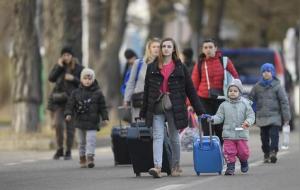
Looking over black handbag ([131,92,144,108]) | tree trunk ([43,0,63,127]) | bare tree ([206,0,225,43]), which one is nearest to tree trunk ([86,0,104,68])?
tree trunk ([43,0,63,127])

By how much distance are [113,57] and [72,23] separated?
8150mm

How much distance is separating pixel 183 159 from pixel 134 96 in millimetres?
2114

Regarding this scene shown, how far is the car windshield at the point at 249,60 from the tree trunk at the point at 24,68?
5.94 metres

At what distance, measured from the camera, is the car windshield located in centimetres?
2905

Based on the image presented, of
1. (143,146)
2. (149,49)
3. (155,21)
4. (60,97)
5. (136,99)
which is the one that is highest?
(155,21)

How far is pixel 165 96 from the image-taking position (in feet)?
47.4

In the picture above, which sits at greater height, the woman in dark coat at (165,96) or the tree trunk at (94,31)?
the tree trunk at (94,31)

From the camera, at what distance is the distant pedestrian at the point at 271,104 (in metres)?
17.0

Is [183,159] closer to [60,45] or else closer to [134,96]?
[134,96]

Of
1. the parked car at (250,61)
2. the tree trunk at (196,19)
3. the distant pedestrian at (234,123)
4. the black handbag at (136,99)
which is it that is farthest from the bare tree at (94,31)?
the distant pedestrian at (234,123)

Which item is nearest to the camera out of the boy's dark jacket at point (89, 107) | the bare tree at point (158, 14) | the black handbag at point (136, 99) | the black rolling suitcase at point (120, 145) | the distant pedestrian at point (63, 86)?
the black rolling suitcase at point (120, 145)

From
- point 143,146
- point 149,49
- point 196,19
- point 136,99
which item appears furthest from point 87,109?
point 196,19

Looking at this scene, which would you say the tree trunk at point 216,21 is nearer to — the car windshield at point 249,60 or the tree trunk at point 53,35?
the car windshield at point 249,60

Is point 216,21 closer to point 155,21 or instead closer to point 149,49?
point 155,21
